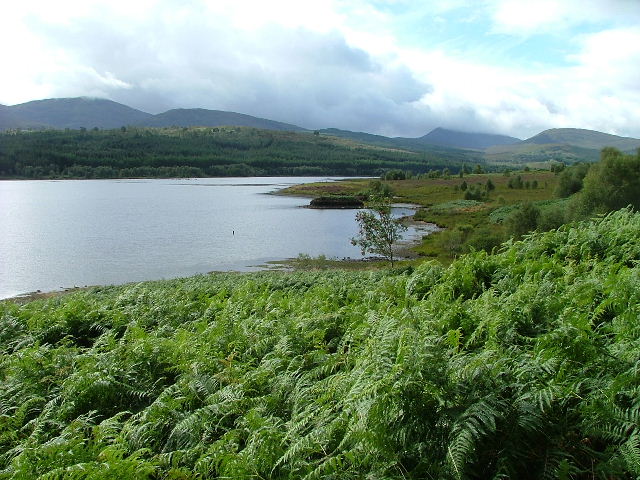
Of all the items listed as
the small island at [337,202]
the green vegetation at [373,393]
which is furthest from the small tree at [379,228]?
the small island at [337,202]

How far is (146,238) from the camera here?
64875 millimetres

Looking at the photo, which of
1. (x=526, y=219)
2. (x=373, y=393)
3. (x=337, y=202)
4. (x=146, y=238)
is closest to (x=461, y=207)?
(x=337, y=202)

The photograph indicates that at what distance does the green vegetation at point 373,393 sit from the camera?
3889 millimetres

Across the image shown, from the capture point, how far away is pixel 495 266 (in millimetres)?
9812

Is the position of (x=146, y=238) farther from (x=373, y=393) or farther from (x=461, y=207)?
(x=373, y=393)

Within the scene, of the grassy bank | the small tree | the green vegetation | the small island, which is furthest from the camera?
the small island

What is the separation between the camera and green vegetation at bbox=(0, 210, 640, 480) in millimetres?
3889

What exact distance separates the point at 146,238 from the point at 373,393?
214 ft

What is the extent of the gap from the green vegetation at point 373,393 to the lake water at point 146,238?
38.1 meters

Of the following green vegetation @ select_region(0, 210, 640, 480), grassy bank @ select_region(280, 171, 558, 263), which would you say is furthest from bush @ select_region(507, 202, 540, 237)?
green vegetation @ select_region(0, 210, 640, 480)

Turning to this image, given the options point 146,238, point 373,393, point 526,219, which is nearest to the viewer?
point 373,393

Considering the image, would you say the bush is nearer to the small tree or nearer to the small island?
the small tree

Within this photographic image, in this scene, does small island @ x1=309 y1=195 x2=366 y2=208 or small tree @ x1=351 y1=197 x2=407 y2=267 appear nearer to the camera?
small tree @ x1=351 y1=197 x2=407 y2=267

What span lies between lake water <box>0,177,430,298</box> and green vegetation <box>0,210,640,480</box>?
125 feet
